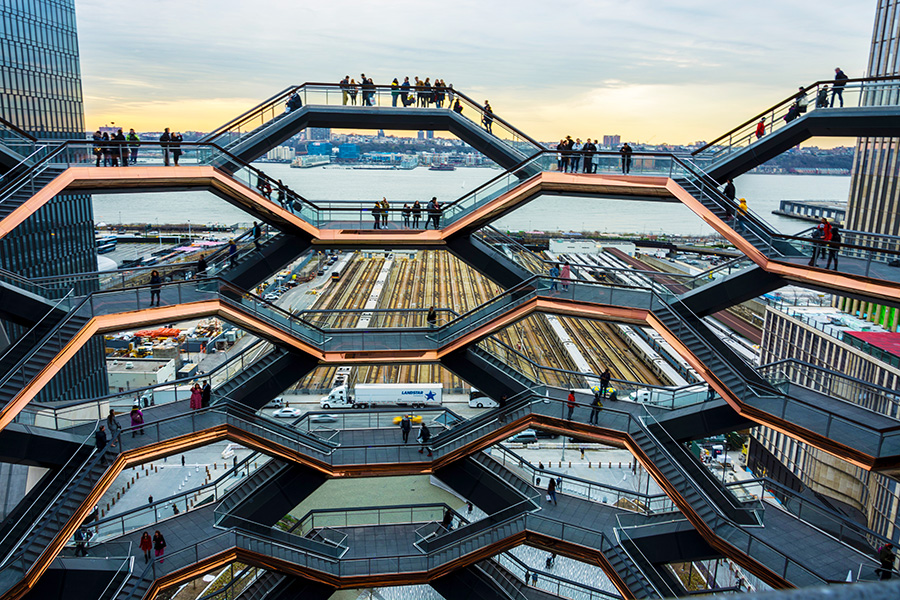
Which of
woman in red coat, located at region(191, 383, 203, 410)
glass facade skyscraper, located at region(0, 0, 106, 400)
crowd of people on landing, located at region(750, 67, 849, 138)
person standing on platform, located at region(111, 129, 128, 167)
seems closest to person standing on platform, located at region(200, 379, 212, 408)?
woman in red coat, located at region(191, 383, 203, 410)

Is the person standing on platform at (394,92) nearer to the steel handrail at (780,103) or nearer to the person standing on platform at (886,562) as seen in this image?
the steel handrail at (780,103)

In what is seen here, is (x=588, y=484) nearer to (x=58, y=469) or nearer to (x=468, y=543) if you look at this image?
(x=468, y=543)

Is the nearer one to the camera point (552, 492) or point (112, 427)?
point (112, 427)

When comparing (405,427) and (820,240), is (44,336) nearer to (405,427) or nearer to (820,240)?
(405,427)

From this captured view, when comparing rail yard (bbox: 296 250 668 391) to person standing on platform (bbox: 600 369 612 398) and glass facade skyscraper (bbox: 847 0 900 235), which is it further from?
→ glass facade skyscraper (bbox: 847 0 900 235)

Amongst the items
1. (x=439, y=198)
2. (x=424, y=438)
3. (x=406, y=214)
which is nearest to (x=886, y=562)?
(x=424, y=438)

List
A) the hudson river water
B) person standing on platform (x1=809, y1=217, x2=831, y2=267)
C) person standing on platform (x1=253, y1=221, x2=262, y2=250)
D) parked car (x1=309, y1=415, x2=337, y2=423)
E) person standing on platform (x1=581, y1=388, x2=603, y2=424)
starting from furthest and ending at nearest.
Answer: the hudson river water, parked car (x1=309, y1=415, x2=337, y2=423), person standing on platform (x1=253, y1=221, x2=262, y2=250), person standing on platform (x1=581, y1=388, x2=603, y2=424), person standing on platform (x1=809, y1=217, x2=831, y2=267)
